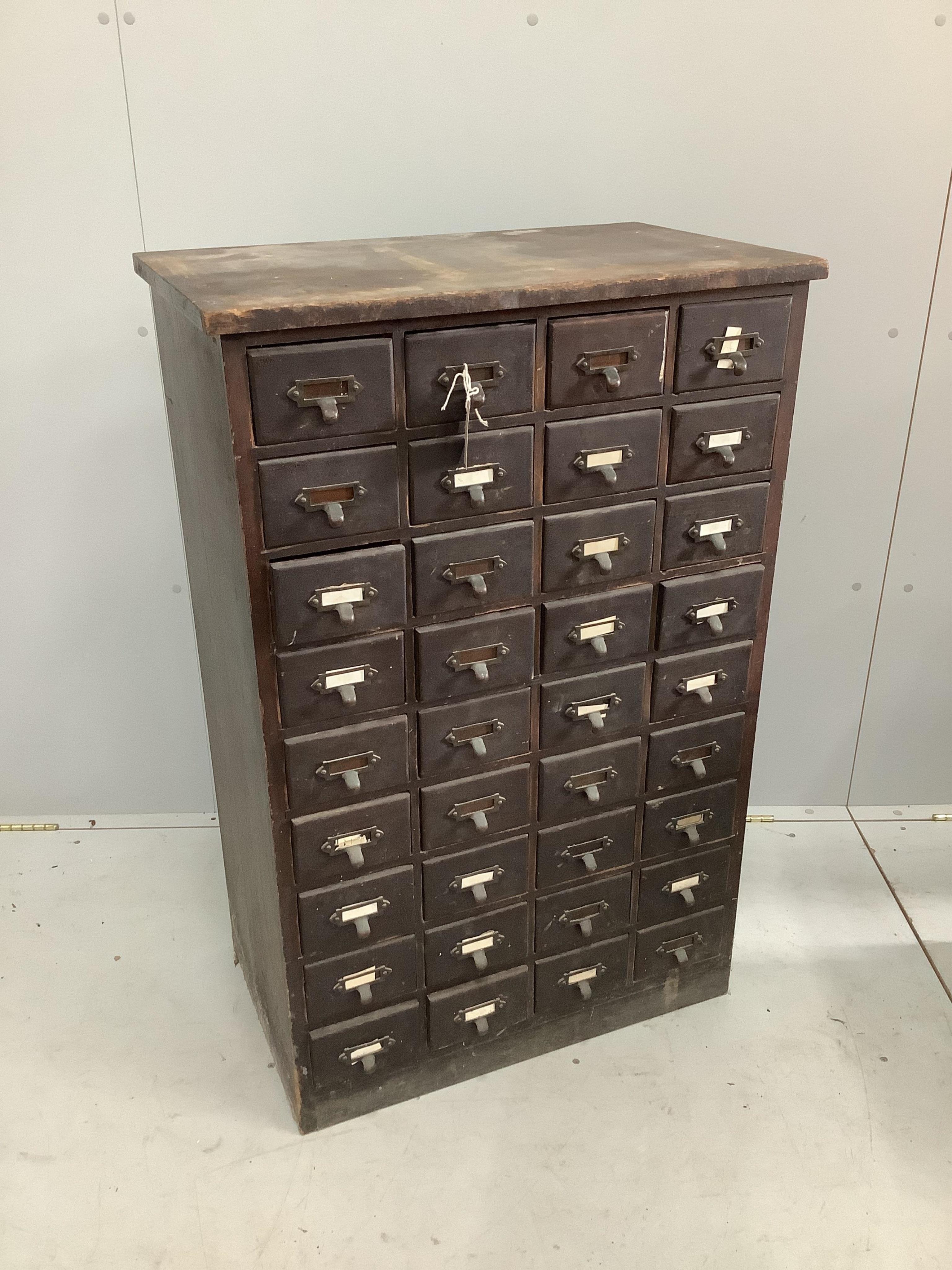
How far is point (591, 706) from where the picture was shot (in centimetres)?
200

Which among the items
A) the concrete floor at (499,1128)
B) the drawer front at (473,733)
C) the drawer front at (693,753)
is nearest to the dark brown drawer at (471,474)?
the drawer front at (473,733)

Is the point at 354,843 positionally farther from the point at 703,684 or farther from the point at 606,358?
the point at 606,358

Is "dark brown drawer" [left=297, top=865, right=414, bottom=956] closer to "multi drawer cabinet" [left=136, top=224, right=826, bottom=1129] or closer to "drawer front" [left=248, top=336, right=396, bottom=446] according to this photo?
"multi drawer cabinet" [left=136, top=224, right=826, bottom=1129]

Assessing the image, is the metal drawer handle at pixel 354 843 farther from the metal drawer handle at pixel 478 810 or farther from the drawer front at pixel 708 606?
the drawer front at pixel 708 606

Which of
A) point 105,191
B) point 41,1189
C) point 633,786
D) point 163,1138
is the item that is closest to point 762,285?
point 633,786

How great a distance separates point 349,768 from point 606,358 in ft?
2.62

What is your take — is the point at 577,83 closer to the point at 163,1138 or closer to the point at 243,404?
the point at 243,404

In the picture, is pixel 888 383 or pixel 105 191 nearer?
pixel 105 191

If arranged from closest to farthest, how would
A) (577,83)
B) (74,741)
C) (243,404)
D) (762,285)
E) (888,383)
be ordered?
(243,404) < (762,285) < (577,83) < (888,383) < (74,741)

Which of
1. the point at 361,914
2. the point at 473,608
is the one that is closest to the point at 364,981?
the point at 361,914

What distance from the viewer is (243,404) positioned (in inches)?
60.0

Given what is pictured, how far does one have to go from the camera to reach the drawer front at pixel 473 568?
1736 millimetres

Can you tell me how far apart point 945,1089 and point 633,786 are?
0.91 m

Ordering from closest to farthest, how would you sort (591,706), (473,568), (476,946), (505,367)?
(505,367) < (473,568) < (591,706) < (476,946)
